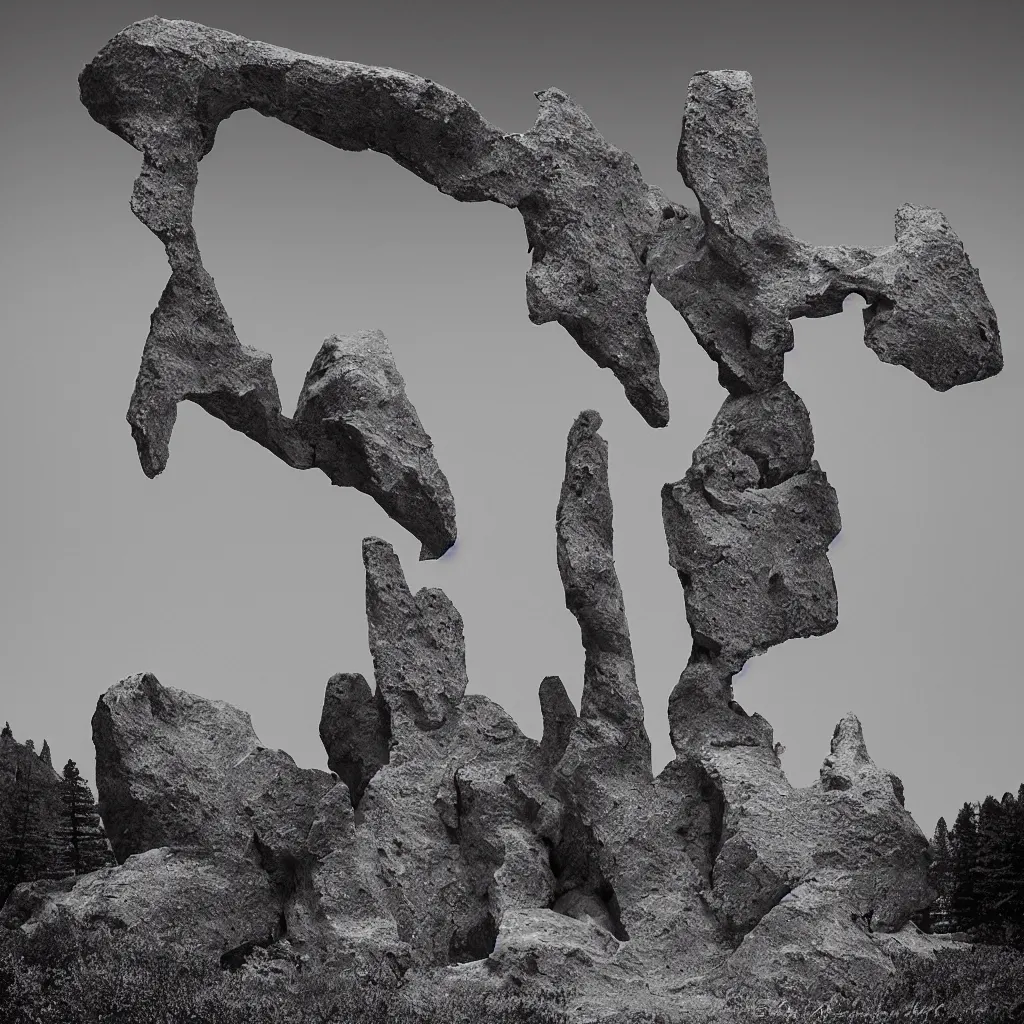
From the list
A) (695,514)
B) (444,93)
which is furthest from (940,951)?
(444,93)

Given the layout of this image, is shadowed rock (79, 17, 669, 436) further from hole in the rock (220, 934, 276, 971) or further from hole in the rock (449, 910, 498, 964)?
hole in the rock (449, 910, 498, 964)

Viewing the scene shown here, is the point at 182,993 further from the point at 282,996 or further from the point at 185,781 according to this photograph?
the point at 185,781

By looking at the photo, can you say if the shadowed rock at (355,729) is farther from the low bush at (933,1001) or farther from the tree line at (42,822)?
the low bush at (933,1001)

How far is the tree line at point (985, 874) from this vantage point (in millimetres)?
12938

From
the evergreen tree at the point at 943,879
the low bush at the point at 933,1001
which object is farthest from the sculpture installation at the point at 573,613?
the evergreen tree at the point at 943,879

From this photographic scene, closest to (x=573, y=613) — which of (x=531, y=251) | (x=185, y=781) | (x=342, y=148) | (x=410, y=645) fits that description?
(x=410, y=645)

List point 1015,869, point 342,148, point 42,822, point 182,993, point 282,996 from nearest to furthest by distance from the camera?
point 182,993
point 282,996
point 1015,869
point 342,148
point 42,822

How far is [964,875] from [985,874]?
0.20 metres

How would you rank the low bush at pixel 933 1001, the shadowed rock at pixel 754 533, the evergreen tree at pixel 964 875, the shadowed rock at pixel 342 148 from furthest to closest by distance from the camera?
the evergreen tree at pixel 964 875 → the shadowed rock at pixel 754 533 → the shadowed rock at pixel 342 148 → the low bush at pixel 933 1001

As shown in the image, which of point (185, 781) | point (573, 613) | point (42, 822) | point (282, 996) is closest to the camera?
point (282, 996)

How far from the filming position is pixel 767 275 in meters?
13.2

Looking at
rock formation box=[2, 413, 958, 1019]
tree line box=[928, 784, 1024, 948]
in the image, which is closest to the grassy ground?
rock formation box=[2, 413, 958, 1019]

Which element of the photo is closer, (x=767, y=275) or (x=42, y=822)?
(x=767, y=275)

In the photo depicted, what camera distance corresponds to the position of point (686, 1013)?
1073 cm
